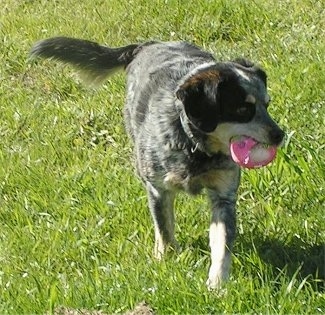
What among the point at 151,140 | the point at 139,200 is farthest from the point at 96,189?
the point at 151,140

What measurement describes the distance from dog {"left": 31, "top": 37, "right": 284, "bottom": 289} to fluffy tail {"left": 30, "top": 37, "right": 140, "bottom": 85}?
53 centimetres

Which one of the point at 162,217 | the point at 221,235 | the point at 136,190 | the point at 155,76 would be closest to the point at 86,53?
the point at 155,76

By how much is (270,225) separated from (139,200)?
82 cm

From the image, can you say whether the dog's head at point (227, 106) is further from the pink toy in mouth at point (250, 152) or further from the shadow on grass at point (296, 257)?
the shadow on grass at point (296, 257)

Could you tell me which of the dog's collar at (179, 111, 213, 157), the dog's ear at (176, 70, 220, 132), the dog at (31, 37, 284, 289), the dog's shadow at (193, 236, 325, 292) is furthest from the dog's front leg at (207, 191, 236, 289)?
the dog's ear at (176, 70, 220, 132)

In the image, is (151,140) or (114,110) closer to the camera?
(151,140)

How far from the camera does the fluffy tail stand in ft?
19.9

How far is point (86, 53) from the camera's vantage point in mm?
6070

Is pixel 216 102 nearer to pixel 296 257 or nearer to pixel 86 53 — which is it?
pixel 296 257

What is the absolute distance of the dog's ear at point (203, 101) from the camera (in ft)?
14.7

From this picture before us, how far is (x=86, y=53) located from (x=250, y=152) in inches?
77.5

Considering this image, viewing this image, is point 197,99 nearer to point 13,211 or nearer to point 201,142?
point 201,142

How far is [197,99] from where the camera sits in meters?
4.52

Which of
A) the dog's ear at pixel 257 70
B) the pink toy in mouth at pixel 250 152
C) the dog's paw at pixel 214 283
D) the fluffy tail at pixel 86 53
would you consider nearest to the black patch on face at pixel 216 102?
the pink toy in mouth at pixel 250 152
